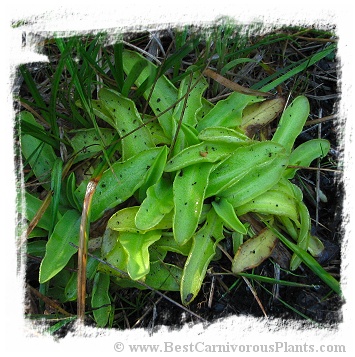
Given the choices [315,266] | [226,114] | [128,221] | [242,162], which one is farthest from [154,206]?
[315,266]

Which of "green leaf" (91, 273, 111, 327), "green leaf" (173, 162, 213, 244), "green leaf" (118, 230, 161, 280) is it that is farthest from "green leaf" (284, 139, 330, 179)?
"green leaf" (91, 273, 111, 327)

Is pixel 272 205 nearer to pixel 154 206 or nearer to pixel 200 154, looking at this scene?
pixel 200 154

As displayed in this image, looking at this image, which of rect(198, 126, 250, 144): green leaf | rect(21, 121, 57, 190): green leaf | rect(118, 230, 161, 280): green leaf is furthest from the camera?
rect(21, 121, 57, 190): green leaf

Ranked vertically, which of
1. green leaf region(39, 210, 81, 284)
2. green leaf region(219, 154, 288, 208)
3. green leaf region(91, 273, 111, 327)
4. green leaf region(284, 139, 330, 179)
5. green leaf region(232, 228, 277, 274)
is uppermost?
green leaf region(284, 139, 330, 179)

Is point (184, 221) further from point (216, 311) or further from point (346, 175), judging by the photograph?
point (346, 175)

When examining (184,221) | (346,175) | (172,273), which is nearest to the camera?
(184,221)

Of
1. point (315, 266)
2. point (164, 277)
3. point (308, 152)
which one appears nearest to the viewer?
point (315, 266)

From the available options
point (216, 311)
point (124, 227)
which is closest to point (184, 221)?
point (124, 227)

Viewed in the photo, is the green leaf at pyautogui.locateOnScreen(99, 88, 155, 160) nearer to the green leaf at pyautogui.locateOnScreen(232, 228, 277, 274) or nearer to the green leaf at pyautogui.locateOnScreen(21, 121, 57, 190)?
the green leaf at pyautogui.locateOnScreen(21, 121, 57, 190)
